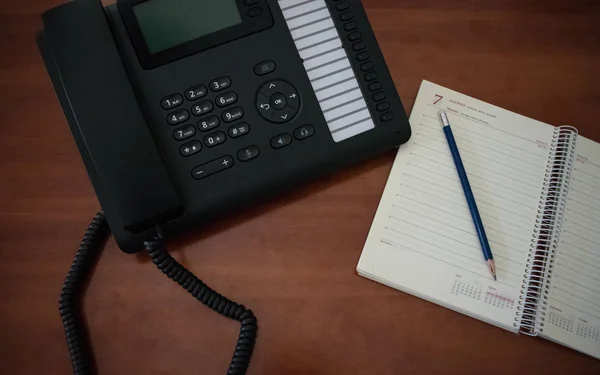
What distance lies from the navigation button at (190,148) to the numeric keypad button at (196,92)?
0.05m

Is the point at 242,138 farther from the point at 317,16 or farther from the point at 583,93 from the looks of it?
the point at 583,93

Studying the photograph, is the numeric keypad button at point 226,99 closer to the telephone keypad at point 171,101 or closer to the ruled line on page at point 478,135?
the telephone keypad at point 171,101

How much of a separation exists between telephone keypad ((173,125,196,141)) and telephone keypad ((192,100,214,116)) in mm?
16

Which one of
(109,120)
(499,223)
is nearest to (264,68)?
(109,120)

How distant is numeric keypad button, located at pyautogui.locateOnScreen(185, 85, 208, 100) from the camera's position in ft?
1.74

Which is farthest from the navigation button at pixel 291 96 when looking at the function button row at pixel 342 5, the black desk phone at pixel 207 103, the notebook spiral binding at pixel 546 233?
the notebook spiral binding at pixel 546 233

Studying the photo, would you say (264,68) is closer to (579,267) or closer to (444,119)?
(444,119)

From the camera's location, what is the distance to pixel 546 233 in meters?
0.58

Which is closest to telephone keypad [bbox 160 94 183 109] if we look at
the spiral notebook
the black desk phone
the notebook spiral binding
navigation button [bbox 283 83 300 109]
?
the black desk phone

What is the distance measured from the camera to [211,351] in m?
0.53

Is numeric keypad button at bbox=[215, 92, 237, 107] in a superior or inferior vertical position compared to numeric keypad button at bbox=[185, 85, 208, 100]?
inferior

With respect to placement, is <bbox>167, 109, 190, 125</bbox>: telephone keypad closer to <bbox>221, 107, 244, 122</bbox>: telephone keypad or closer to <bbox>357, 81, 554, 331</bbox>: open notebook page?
<bbox>221, 107, 244, 122</bbox>: telephone keypad

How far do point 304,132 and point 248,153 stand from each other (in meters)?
0.06

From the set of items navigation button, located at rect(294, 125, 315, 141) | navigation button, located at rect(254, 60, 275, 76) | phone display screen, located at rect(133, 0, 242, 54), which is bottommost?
navigation button, located at rect(294, 125, 315, 141)
